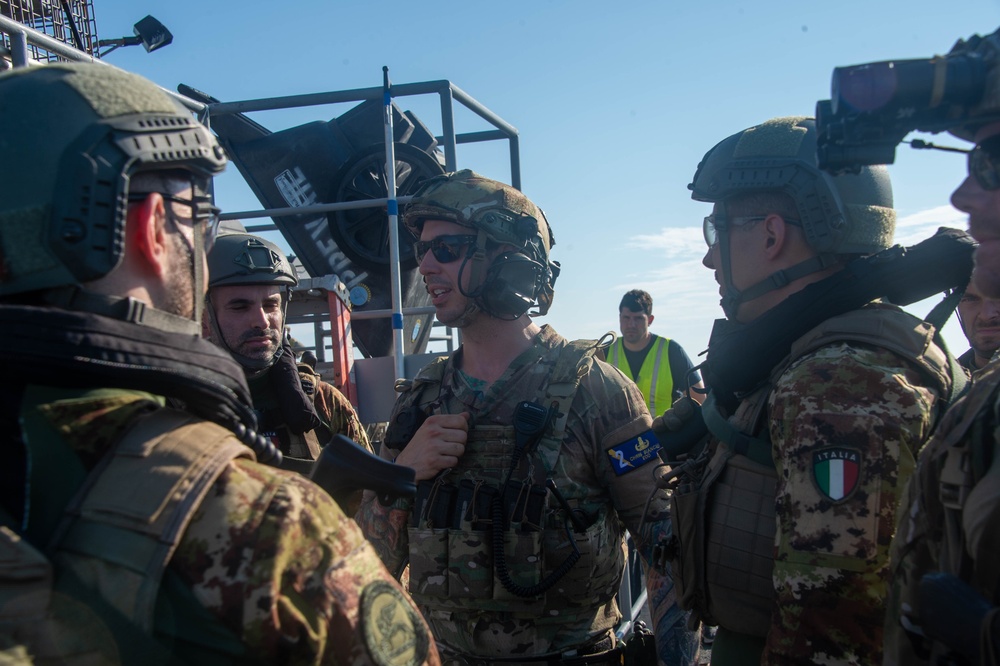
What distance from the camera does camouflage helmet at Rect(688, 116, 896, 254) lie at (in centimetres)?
236

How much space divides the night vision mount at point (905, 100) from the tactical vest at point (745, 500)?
61 cm

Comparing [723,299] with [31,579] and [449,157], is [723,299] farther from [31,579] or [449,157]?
[449,157]

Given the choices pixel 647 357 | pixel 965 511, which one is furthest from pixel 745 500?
pixel 647 357

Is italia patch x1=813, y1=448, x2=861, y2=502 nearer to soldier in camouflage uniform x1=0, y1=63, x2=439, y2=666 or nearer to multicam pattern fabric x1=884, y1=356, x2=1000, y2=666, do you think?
multicam pattern fabric x1=884, y1=356, x2=1000, y2=666

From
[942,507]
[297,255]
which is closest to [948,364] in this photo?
[942,507]

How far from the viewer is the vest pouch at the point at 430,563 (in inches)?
111

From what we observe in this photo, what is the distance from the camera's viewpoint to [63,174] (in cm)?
134

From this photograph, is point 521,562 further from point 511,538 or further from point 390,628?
point 390,628

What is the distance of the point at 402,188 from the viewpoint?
7254 millimetres

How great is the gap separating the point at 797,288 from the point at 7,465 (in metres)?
2.15

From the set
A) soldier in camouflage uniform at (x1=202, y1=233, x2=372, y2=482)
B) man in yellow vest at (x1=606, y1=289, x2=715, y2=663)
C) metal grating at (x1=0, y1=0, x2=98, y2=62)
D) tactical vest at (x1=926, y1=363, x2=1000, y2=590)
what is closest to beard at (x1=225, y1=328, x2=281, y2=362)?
soldier in camouflage uniform at (x1=202, y1=233, x2=372, y2=482)

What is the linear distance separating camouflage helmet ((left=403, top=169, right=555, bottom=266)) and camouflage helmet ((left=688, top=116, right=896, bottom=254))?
85 cm

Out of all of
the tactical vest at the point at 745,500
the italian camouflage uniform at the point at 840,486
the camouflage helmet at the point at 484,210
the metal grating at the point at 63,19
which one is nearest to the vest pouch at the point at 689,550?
the tactical vest at the point at 745,500

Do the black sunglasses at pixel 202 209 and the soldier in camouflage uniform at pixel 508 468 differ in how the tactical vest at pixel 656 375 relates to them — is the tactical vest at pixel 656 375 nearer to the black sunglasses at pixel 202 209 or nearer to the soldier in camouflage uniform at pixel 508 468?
the soldier in camouflage uniform at pixel 508 468
